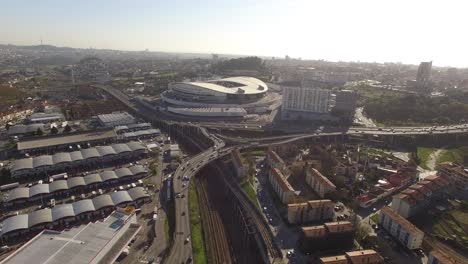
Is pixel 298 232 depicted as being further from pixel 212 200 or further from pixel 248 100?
pixel 248 100

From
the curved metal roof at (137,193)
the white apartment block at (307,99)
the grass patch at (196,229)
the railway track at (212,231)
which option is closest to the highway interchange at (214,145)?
the grass patch at (196,229)

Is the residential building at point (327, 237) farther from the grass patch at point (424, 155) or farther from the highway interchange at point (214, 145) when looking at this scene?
the grass patch at point (424, 155)

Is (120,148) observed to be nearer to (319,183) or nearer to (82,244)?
(82,244)

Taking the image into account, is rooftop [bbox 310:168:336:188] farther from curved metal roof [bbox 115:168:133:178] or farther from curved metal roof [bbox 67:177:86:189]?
curved metal roof [bbox 67:177:86:189]

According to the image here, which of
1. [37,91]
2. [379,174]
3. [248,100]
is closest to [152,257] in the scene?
[379,174]

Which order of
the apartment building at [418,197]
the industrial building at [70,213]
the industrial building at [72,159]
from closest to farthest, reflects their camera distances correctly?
the industrial building at [70,213], the apartment building at [418,197], the industrial building at [72,159]

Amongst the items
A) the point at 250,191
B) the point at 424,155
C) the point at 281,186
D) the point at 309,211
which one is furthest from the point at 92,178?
the point at 424,155
